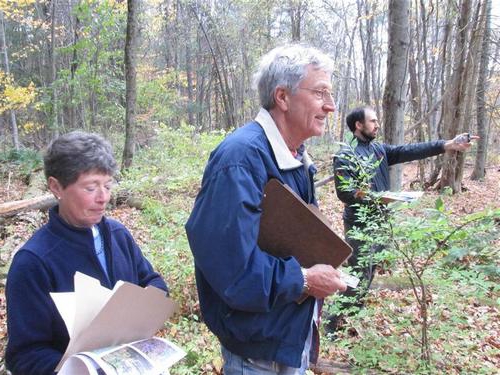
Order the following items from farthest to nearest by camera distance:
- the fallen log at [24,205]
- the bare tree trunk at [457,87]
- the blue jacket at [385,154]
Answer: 1. the bare tree trunk at [457,87]
2. the fallen log at [24,205]
3. the blue jacket at [385,154]

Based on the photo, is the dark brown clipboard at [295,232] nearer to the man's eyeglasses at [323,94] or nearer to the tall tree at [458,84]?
the man's eyeglasses at [323,94]

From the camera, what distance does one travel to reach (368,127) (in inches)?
156

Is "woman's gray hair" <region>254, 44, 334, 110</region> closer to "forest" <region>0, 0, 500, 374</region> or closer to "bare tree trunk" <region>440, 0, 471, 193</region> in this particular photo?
"forest" <region>0, 0, 500, 374</region>

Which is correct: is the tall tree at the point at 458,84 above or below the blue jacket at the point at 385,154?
above

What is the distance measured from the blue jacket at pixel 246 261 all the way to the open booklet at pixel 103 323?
28cm

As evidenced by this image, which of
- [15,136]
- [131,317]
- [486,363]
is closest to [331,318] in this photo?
[486,363]

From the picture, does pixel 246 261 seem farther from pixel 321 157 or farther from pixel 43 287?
pixel 321 157

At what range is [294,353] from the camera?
5.44 feet

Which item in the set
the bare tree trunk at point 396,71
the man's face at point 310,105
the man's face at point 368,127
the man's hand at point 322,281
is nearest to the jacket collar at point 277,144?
the man's face at point 310,105

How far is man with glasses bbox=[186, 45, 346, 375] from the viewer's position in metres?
1.44

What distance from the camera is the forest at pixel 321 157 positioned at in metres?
2.99

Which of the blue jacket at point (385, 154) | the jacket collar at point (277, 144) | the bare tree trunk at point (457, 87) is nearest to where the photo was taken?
the jacket collar at point (277, 144)

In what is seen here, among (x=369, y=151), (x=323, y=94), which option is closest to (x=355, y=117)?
(x=369, y=151)

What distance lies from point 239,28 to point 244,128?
2296 cm
